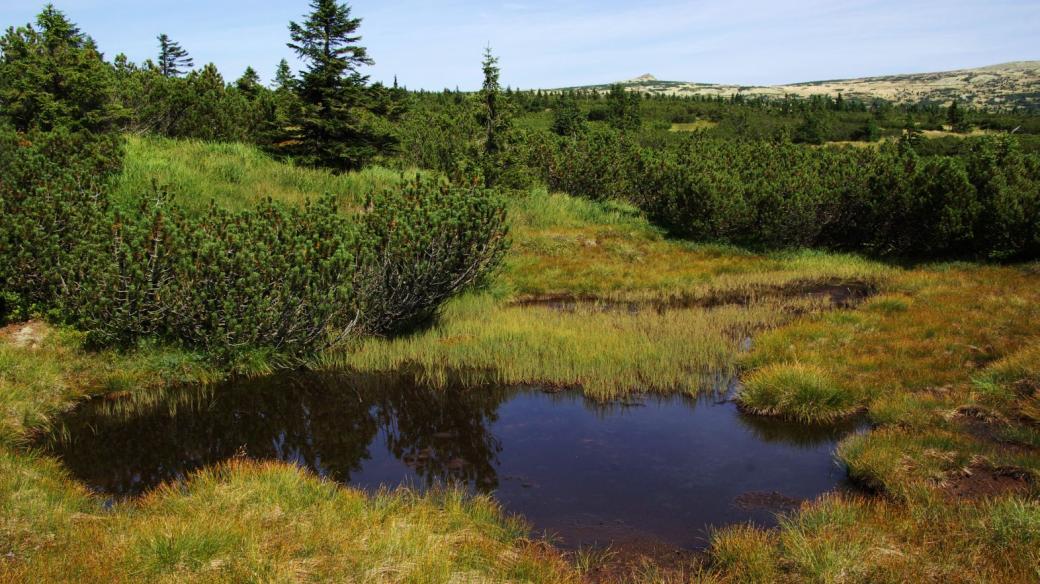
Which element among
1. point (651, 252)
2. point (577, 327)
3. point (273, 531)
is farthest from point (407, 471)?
point (651, 252)

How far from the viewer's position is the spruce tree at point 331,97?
20.5 meters

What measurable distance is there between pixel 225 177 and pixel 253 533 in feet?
51.5

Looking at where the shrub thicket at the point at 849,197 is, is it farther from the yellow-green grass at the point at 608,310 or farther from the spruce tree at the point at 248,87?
the spruce tree at the point at 248,87

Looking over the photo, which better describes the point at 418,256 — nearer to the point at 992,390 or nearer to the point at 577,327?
the point at 577,327

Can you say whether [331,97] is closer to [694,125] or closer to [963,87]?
[694,125]

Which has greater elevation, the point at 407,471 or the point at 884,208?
the point at 884,208

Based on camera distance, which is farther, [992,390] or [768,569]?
[992,390]

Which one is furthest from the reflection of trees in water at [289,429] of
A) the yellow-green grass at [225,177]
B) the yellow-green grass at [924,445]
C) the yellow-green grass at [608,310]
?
the yellow-green grass at [225,177]

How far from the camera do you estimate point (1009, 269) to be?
656 inches

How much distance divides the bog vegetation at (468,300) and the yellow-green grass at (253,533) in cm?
3

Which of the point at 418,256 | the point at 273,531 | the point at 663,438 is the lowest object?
the point at 663,438

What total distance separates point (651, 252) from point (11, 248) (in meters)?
16.4

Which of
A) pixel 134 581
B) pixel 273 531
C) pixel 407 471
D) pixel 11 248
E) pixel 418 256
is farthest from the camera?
pixel 418 256

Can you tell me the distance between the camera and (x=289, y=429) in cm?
923
